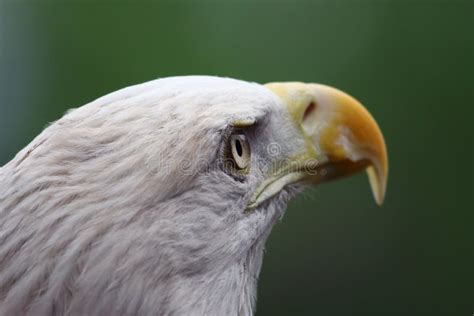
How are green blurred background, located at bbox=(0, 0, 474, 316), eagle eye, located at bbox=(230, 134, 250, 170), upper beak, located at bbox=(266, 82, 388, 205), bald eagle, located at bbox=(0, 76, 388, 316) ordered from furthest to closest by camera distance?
1. green blurred background, located at bbox=(0, 0, 474, 316)
2. upper beak, located at bbox=(266, 82, 388, 205)
3. eagle eye, located at bbox=(230, 134, 250, 170)
4. bald eagle, located at bbox=(0, 76, 388, 316)

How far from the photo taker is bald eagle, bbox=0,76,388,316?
5.10 ft

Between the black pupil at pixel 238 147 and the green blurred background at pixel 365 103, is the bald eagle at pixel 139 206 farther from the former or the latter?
the green blurred background at pixel 365 103

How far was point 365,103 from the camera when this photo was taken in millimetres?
5773

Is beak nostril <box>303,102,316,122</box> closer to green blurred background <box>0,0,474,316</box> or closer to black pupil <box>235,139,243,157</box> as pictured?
black pupil <box>235,139,243,157</box>

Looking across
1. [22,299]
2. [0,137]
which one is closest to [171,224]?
[22,299]

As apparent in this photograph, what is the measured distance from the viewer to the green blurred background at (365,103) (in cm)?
532

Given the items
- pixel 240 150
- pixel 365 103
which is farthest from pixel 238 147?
pixel 365 103

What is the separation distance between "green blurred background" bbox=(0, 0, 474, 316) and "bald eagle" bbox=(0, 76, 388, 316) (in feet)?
11.6

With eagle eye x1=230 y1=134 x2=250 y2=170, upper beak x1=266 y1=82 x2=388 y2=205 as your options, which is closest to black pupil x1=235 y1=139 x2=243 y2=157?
eagle eye x1=230 y1=134 x2=250 y2=170

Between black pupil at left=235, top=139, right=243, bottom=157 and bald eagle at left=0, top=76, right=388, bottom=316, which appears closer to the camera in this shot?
bald eagle at left=0, top=76, right=388, bottom=316

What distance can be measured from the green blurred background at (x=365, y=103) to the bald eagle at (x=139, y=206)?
11.6 feet

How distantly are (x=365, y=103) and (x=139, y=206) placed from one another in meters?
4.42

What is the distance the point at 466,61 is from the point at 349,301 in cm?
226

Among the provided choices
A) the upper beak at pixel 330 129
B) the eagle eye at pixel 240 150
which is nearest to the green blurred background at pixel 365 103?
the upper beak at pixel 330 129
